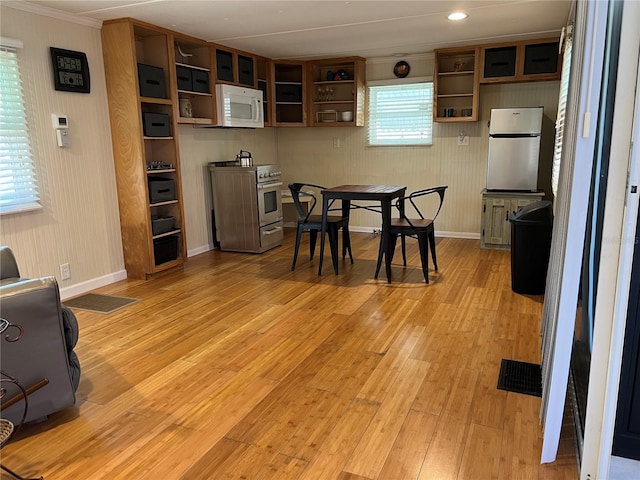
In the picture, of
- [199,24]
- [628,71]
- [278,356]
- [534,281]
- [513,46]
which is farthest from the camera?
[513,46]

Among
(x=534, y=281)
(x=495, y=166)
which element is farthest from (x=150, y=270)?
(x=495, y=166)

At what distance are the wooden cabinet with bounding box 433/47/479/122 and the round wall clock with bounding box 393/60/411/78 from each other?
44 centimetres

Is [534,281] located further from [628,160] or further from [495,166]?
[628,160]

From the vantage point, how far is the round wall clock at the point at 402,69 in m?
6.10

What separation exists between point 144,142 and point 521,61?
13.4ft

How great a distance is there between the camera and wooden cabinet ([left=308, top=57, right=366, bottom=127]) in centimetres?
621

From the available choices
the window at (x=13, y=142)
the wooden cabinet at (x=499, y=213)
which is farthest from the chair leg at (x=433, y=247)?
the window at (x=13, y=142)

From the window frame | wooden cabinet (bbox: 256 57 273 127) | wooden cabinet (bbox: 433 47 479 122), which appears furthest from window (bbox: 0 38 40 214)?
wooden cabinet (bbox: 433 47 479 122)

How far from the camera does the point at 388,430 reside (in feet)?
6.95

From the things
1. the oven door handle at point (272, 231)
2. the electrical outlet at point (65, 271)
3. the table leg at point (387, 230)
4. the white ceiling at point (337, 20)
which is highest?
the white ceiling at point (337, 20)

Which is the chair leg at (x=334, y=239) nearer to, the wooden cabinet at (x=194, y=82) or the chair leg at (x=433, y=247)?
the chair leg at (x=433, y=247)

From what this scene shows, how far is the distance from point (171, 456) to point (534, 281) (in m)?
3.08

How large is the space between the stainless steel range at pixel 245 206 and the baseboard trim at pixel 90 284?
137 cm

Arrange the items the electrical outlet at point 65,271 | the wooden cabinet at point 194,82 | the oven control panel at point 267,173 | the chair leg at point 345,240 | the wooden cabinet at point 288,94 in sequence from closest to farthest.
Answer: the electrical outlet at point 65,271, the wooden cabinet at point 194,82, the chair leg at point 345,240, the oven control panel at point 267,173, the wooden cabinet at point 288,94
